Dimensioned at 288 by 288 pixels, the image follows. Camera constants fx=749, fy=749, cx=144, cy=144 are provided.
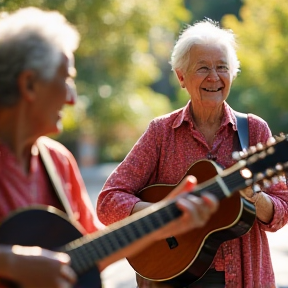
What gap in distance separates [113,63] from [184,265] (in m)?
15.2

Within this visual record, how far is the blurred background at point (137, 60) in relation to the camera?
42.2ft

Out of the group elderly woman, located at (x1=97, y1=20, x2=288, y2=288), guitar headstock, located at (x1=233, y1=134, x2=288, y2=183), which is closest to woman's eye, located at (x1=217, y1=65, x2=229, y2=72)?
elderly woman, located at (x1=97, y1=20, x2=288, y2=288)

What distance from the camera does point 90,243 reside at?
2.46 meters

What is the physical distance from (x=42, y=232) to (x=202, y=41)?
171 cm

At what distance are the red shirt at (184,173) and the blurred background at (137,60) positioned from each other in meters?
4.83

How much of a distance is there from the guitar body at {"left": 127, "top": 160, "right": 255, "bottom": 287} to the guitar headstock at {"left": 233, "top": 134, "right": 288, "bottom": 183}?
0.34 metres

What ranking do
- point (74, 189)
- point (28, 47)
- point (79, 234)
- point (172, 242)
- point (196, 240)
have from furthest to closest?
point (172, 242) → point (196, 240) → point (74, 189) → point (79, 234) → point (28, 47)

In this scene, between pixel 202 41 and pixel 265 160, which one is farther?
pixel 202 41

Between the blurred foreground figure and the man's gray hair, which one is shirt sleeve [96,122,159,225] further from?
the man's gray hair

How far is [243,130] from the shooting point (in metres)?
3.73

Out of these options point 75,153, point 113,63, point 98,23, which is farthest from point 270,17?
point 75,153

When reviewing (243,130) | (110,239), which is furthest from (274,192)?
(110,239)

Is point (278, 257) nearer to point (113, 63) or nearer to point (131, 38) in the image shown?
point (131, 38)

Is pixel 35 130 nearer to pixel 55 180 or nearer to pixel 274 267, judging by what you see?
pixel 55 180
